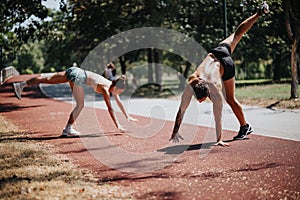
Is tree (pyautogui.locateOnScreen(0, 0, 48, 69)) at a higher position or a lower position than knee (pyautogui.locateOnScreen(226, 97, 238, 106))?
higher

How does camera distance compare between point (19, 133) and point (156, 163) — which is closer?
point (156, 163)

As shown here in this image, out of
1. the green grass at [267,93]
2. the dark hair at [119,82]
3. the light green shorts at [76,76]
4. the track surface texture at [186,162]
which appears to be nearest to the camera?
the track surface texture at [186,162]

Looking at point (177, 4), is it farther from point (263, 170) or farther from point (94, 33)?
point (263, 170)

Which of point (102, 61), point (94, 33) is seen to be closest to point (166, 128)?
point (94, 33)

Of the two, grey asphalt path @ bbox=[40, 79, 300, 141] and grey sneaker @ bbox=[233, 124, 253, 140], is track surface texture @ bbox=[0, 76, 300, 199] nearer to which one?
grey sneaker @ bbox=[233, 124, 253, 140]

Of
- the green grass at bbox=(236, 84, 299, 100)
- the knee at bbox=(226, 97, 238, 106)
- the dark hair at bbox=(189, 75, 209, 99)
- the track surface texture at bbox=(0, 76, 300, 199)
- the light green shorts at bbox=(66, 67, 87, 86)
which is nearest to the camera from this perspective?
the track surface texture at bbox=(0, 76, 300, 199)

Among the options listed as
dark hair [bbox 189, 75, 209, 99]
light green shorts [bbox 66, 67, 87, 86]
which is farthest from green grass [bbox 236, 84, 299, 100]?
light green shorts [bbox 66, 67, 87, 86]

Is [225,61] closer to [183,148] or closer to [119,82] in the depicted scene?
[183,148]

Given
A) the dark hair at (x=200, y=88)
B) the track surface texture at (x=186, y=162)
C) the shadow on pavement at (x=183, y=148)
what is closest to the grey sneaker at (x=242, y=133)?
the track surface texture at (x=186, y=162)

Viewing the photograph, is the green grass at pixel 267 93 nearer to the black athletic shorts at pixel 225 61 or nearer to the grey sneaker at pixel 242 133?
the grey sneaker at pixel 242 133

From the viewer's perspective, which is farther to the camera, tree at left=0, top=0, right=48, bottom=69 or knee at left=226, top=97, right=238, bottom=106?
tree at left=0, top=0, right=48, bottom=69

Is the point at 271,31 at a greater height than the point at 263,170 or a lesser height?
greater

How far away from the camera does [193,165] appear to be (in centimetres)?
630

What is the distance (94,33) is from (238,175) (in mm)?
22494
